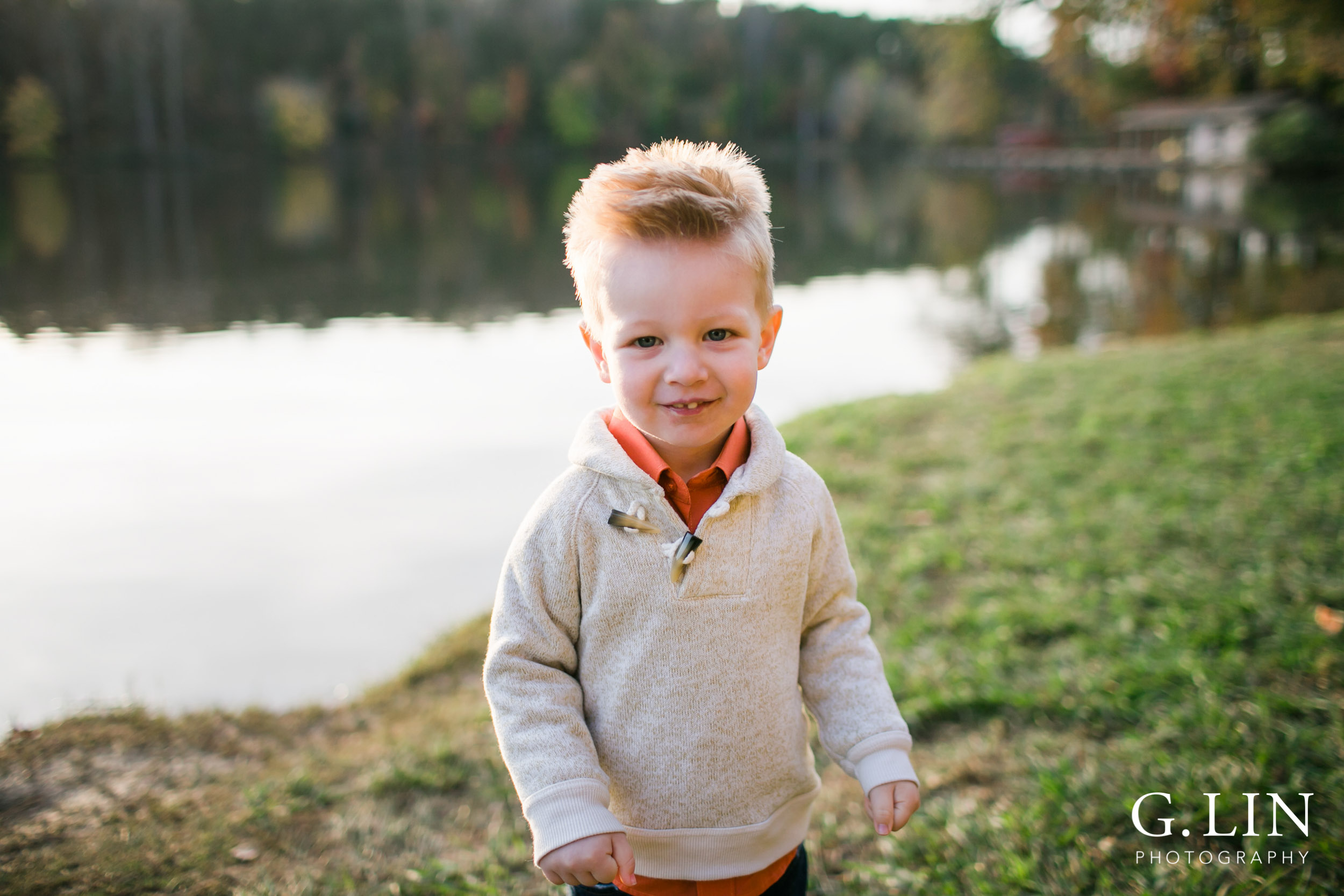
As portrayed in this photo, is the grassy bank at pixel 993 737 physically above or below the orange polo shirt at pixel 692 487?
below

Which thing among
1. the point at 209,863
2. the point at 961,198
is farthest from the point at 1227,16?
the point at 961,198

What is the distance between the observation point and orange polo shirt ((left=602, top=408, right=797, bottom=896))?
155cm

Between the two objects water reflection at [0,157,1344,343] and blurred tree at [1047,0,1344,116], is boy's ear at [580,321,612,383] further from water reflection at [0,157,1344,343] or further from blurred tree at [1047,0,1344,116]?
water reflection at [0,157,1344,343]

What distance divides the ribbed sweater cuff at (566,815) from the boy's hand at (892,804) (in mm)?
418

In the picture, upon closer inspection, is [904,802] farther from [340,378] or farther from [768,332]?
[340,378]

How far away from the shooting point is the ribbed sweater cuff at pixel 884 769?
1.57 metres

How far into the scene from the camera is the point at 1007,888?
2322 mm

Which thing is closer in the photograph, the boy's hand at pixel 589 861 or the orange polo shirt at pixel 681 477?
the boy's hand at pixel 589 861

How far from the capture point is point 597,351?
159cm

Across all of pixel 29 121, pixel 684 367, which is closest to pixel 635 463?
pixel 684 367

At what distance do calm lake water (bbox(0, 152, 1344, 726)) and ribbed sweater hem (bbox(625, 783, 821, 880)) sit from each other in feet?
8.87

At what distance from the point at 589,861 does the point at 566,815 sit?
7 centimetres

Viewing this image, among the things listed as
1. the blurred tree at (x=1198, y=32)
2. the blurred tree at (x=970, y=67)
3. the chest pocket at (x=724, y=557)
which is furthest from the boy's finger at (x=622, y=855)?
the blurred tree at (x=970, y=67)

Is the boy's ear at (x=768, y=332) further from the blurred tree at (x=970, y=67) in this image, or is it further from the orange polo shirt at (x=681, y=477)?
the blurred tree at (x=970, y=67)
